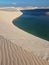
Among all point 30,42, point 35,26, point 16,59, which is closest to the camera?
point 16,59

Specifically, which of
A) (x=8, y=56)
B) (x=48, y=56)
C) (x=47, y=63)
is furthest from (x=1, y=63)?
(x=48, y=56)

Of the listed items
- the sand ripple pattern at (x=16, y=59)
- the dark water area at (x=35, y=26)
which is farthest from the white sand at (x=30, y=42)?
the dark water area at (x=35, y=26)

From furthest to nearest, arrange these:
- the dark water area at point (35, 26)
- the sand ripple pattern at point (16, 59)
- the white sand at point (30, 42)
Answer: the dark water area at point (35, 26), the white sand at point (30, 42), the sand ripple pattern at point (16, 59)

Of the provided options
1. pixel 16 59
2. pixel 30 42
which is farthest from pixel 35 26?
pixel 16 59

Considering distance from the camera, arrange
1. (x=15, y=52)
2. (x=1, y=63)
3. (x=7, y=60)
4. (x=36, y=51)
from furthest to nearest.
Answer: (x=36, y=51) < (x=15, y=52) < (x=7, y=60) < (x=1, y=63)

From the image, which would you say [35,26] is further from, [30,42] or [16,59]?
[16,59]

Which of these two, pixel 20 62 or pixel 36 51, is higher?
pixel 20 62

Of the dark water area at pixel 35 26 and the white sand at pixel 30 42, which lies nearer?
the white sand at pixel 30 42

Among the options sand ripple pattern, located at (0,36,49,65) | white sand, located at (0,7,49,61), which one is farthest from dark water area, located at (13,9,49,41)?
sand ripple pattern, located at (0,36,49,65)

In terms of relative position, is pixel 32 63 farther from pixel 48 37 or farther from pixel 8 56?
pixel 48 37

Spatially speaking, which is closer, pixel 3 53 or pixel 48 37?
pixel 3 53

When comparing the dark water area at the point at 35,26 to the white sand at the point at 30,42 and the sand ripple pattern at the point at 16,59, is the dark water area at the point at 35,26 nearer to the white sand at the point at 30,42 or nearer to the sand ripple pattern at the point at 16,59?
the white sand at the point at 30,42
